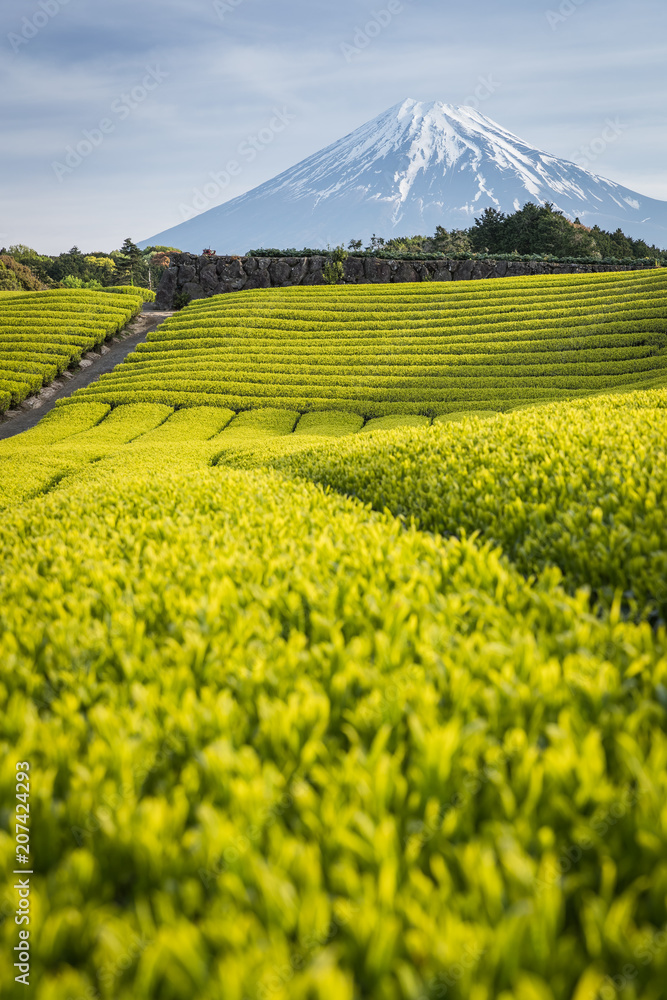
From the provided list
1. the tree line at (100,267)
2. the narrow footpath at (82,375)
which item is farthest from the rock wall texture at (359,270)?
the tree line at (100,267)

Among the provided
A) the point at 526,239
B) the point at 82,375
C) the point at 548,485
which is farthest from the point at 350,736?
the point at 526,239

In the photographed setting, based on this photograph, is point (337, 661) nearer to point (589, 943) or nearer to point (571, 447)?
point (589, 943)

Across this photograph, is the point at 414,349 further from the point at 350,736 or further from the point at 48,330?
the point at 350,736

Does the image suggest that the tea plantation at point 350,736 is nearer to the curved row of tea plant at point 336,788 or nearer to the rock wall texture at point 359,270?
the curved row of tea plant at point 336,788

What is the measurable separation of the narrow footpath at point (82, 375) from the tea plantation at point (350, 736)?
18417mm

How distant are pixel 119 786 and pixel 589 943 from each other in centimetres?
149

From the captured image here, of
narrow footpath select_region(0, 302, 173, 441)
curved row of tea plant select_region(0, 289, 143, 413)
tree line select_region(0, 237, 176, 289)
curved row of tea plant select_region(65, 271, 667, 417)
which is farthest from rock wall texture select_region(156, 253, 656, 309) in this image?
tree line select_region(0, 237, 176, 289)

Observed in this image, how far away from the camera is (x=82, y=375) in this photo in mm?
26625

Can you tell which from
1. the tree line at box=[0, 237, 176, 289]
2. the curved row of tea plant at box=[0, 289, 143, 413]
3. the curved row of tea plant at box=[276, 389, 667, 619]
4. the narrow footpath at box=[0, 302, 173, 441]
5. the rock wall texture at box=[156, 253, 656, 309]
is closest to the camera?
the curved row of tea plant at box=[276, 389, 667, 619]

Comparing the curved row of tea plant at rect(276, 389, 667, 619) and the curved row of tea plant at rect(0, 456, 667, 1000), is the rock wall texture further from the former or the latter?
the curved row of tea plant at rect(0, 456, 667, 1000)

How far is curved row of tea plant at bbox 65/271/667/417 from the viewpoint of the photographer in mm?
17594

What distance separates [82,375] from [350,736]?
2808cm

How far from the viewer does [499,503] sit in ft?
16.1

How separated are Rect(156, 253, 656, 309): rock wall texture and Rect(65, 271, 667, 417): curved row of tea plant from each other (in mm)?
8782
